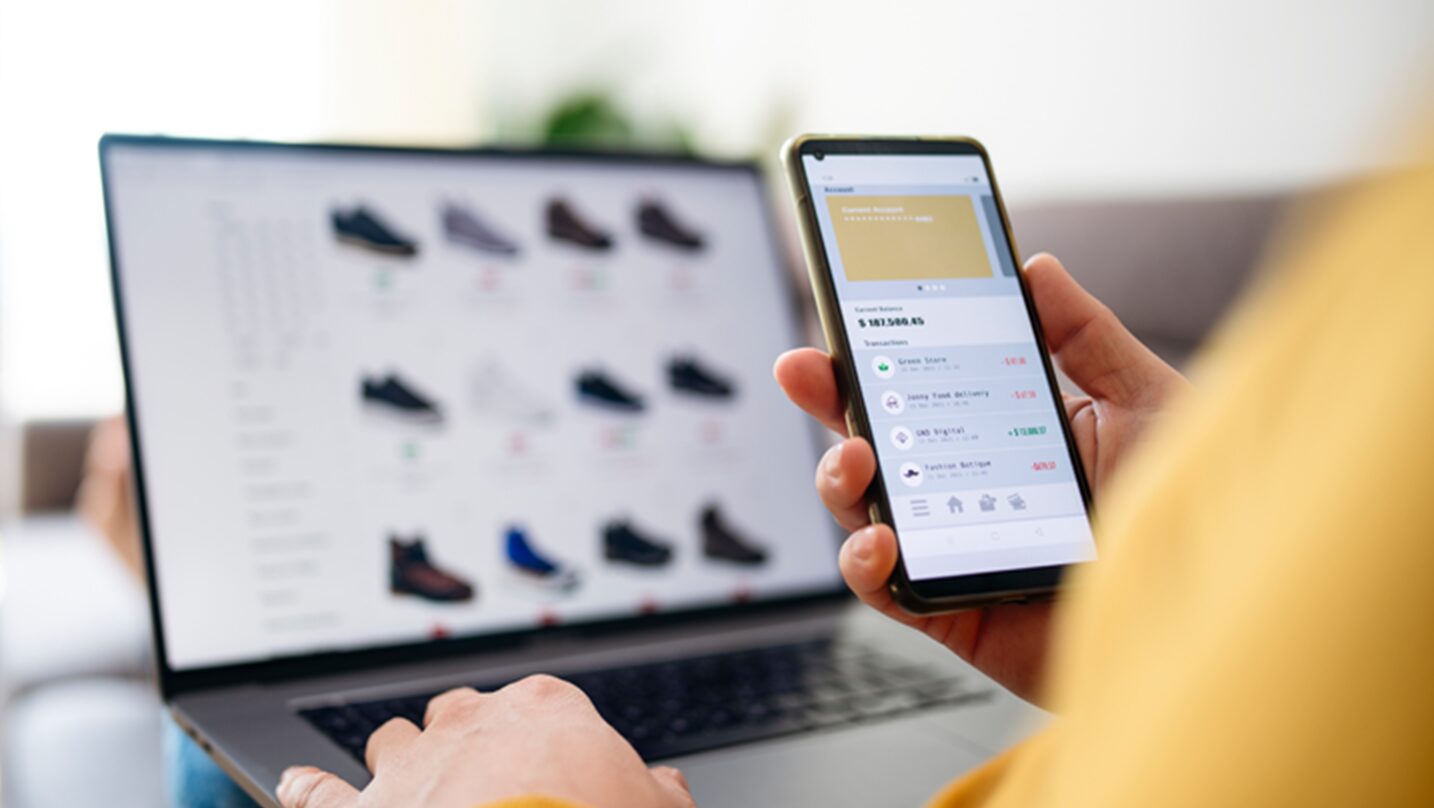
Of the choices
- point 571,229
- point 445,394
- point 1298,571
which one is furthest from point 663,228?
point 1298,571

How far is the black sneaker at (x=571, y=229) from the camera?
81 centimetres

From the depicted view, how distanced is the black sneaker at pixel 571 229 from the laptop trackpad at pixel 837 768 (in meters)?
0.40

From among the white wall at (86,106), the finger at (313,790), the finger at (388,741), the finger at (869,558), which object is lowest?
the finger at (313,790)

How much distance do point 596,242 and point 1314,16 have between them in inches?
29.8

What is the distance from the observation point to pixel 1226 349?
27 cm

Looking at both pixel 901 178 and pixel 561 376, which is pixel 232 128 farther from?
pixel 901 178

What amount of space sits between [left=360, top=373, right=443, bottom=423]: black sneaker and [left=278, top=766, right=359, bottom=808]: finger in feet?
0.93

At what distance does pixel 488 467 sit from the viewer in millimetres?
744

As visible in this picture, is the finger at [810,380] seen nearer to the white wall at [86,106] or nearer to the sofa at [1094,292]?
the sofa at [1094,292]

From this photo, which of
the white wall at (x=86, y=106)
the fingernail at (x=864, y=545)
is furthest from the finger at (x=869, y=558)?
the white wall at (x=86, y=106)

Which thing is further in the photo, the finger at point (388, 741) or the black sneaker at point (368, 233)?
the black sneaker at point (368, 233)

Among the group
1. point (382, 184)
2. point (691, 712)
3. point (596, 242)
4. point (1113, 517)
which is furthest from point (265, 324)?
point (1113, 517)

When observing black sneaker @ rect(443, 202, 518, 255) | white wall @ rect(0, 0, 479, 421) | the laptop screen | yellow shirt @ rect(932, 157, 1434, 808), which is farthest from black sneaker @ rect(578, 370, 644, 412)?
white wall @ rect(0, 0, 479, 421)

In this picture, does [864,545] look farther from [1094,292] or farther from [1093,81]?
[1093,81]
